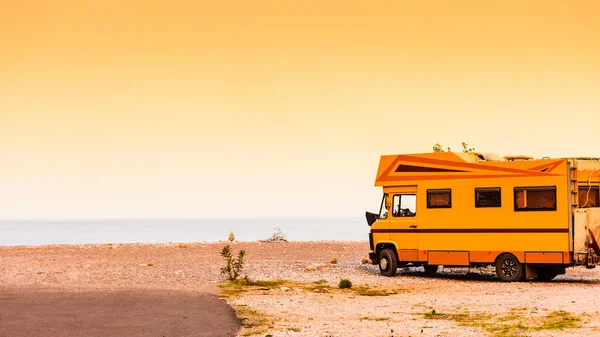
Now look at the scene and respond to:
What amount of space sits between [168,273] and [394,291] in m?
8.67

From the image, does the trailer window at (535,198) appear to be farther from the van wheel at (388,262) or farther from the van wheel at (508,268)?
the van wheel at (388,262)

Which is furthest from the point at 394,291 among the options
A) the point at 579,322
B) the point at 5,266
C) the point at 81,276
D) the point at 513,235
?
the point at 5,266

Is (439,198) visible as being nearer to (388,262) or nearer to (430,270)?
(388,262)

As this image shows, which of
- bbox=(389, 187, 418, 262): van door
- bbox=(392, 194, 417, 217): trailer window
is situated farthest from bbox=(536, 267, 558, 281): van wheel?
bbox=(392, 194, 417, 217): trailer window

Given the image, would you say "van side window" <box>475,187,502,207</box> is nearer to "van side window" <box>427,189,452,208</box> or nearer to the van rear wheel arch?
"van side window" <box>427,189,452,208</box>

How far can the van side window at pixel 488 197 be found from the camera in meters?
26.3

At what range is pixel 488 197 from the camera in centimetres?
2653

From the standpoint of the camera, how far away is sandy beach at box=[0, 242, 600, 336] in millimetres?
16422

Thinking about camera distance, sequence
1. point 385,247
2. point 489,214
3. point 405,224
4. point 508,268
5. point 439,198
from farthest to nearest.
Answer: point 385,247
point 405,224
point 439,198
point 489,214
point 508,268

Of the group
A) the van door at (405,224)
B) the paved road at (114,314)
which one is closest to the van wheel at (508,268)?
the van door at (405,224)

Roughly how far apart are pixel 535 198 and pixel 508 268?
2.33 meters

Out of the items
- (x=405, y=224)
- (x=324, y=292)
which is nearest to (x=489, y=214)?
(x=405, y=224)

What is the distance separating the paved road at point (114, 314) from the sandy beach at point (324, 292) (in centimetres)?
11

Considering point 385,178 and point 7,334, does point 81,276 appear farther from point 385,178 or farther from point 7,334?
point 7,334
